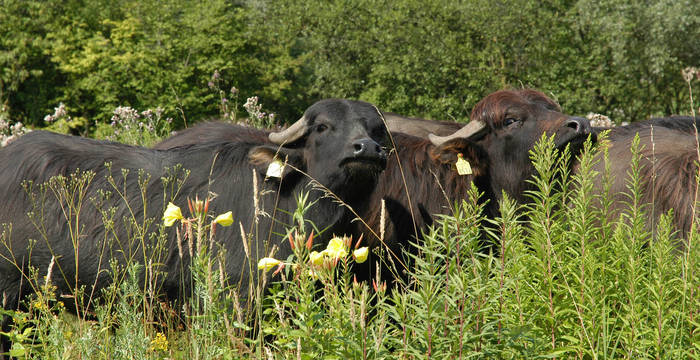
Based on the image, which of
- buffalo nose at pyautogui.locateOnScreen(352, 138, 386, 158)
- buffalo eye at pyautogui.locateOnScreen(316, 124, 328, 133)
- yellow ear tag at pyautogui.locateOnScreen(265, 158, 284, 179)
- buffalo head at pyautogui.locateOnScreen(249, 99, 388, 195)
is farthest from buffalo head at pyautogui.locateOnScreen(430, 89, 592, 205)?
yellow ear tag at pyautogui.locateOnScreen(265, 158, 284, 179)

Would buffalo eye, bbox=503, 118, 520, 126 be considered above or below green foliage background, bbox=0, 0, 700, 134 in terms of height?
above

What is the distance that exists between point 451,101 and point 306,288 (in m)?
21.2

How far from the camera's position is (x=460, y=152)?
19.4 ft

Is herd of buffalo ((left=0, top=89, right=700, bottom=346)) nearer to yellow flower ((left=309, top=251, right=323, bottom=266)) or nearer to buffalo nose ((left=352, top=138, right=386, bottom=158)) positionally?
buffalo nose ((left=352, top=138, right=386, bottom=158))

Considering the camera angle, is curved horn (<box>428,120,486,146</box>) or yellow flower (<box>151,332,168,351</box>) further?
curved horn (<box>428,120,486,146</box>)

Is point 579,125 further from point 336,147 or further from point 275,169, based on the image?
point 275,169

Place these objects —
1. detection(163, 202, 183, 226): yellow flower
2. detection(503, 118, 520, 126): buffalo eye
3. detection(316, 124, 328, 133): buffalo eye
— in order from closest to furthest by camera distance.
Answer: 1. detection(163, 202, 183, 226): yellow flower
2. detection(316, 124, 328, 133): buffalo eye
3. detection(503, 118, 520, 126): buffalo eye

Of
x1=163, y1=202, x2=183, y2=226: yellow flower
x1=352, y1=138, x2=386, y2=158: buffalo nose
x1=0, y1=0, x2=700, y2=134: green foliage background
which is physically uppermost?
x1=163, y1=202, x2=183, y2=226: yellow flower

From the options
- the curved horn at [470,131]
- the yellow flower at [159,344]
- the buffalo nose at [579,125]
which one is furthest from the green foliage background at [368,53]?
the yellow flower at [159,344]

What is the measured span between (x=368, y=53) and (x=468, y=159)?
2076 cm

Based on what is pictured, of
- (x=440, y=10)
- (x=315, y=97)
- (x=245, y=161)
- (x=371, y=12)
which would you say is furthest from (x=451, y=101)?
(x=245, y=161)

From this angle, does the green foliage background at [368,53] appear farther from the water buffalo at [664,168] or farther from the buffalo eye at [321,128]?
the buffalo eye at [321,128]

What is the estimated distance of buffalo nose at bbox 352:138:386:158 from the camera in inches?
179

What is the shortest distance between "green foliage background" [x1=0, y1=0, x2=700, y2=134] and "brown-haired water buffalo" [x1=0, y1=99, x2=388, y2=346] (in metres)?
16.8
